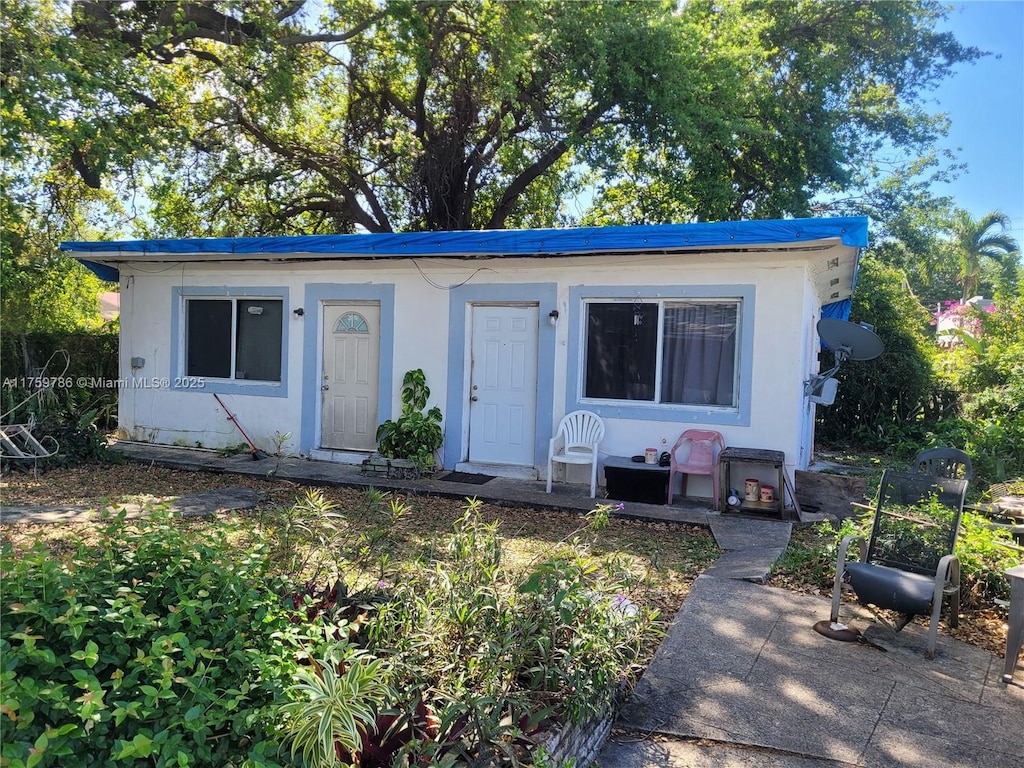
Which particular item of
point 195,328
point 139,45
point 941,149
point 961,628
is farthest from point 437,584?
point 941,149

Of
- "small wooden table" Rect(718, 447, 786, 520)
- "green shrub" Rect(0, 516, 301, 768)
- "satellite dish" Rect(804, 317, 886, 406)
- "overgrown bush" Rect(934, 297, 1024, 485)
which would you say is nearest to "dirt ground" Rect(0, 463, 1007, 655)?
"small wooden table" Rect(718, 447, 786, 520)

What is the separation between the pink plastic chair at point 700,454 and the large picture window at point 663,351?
0.38m

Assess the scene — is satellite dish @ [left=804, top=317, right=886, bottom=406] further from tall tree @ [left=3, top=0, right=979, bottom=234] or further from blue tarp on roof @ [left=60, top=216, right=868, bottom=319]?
tall tree @ [left=3, top=0, right=979, bottom=234]

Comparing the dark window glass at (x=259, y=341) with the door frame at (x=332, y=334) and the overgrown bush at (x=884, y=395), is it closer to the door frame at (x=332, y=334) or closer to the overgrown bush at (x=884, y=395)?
the door frame at (x=332, y=334)

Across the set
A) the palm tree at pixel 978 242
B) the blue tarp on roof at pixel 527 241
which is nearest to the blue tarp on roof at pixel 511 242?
the blue tarp on roof at pixel 527 241

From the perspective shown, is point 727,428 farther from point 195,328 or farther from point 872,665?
point 195,328

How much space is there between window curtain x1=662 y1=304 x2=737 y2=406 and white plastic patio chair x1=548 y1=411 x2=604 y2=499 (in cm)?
88

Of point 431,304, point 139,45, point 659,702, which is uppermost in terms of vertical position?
point 139,45

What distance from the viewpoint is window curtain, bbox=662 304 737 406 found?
7.83 meters

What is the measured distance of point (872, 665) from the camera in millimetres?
3840

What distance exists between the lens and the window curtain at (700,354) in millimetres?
7832

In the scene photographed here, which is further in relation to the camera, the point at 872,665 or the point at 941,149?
the point at 941,149

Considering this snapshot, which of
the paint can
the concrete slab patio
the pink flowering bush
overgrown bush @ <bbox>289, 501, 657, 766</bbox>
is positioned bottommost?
the concrete slab patio

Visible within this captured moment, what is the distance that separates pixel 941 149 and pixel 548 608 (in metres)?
17.3
